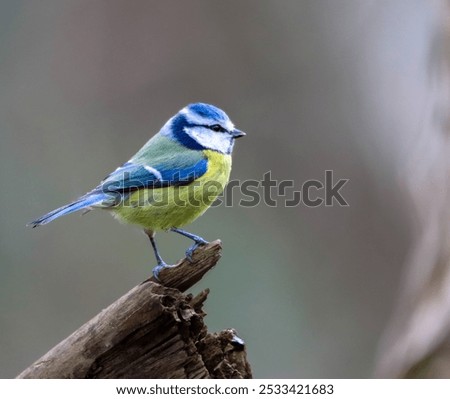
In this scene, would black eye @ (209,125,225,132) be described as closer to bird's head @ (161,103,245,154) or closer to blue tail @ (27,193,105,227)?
bird's head @ (161,103,245,154)

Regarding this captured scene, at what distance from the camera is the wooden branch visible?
221cm

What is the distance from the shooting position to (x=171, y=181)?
8.86ft

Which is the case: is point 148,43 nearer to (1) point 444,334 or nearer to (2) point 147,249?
(2) point 147,249

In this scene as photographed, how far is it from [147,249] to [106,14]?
164 centimetres

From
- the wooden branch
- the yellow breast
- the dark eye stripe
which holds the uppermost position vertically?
the dark eye stripe

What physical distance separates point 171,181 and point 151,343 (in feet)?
2.37

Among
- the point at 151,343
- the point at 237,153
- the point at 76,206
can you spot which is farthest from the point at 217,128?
the point at 237,153

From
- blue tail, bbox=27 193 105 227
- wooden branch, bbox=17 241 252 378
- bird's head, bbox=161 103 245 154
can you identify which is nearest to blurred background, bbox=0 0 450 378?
bird's head, bbox=161 103 245 154

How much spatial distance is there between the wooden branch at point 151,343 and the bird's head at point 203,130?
71 cm

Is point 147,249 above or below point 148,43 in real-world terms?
below

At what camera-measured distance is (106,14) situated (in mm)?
4633

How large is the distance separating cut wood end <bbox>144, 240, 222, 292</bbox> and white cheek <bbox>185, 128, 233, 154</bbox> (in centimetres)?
66

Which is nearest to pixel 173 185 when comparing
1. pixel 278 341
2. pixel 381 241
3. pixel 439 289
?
pixel 439 289

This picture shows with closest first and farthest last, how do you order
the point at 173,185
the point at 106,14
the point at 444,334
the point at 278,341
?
1. the point at 444,334
2. the point at 173,185
3. the point at 278,341
4. the point at 106,14
